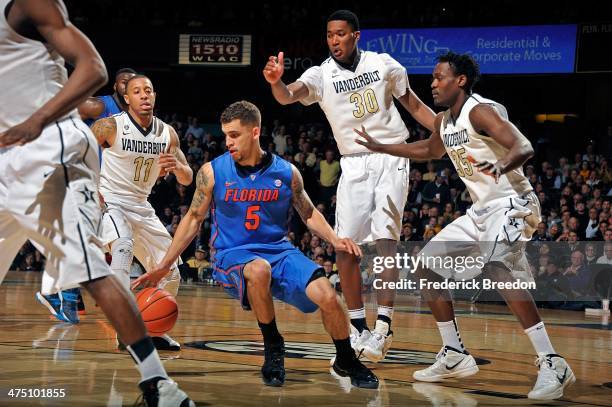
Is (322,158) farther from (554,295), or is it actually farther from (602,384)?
(602,384)

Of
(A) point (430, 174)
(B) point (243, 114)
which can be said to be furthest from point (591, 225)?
(B) point (243, 114)

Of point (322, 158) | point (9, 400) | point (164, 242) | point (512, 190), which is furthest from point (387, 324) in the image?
point (322, 158)

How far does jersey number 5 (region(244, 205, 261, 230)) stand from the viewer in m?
5.53

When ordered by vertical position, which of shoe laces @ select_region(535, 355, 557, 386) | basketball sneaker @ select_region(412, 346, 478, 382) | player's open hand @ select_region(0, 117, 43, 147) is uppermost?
player's open hand @ select_region(0, 117, 43, 147)

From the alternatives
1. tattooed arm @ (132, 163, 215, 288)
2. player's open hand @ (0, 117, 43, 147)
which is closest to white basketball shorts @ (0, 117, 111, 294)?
player's open hand @ (0, 117, 43, 147)

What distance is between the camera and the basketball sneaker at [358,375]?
5.31 m

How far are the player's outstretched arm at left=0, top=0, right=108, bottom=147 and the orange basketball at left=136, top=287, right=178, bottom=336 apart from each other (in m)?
2.78

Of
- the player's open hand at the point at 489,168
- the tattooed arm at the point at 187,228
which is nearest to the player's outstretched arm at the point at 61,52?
the tattooed arm at the point at 187,228

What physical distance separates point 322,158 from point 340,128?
478 inches

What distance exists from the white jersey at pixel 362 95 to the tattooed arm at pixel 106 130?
65.0 inches

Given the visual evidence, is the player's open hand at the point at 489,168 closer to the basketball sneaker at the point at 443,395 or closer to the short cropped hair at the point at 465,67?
the short cropped hair at the point at 465,67

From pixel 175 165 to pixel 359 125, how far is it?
4.82 ft

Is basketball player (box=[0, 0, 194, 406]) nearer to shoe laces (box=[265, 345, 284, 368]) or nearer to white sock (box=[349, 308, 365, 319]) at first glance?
shoe laces (box=[265, 345, 284, 368])

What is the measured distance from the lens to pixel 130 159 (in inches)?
295
